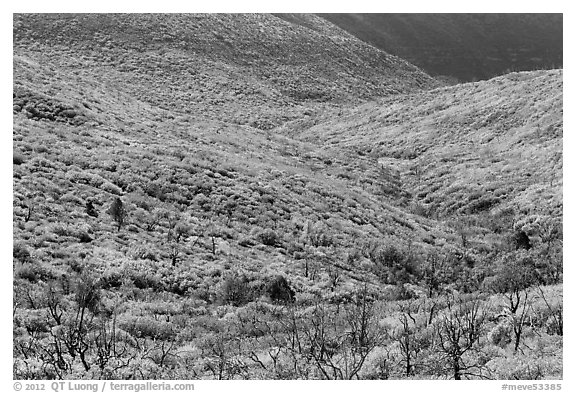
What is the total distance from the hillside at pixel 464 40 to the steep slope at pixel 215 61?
2966 cm

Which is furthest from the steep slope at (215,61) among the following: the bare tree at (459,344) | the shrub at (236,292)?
the bare tree at (459,344)

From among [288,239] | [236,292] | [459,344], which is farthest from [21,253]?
[459,344]

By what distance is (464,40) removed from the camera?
115938mm

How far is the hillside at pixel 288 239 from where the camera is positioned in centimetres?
812

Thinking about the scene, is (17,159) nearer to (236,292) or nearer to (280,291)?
(236,292)

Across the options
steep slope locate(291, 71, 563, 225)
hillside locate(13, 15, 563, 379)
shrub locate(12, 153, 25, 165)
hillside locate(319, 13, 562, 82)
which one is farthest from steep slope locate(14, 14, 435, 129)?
shrub locate(12, 153, 25, 165)

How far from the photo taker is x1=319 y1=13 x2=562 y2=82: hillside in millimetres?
105938

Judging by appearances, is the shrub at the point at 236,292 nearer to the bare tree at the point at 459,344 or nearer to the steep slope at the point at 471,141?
the bare tree at the point at 459,344

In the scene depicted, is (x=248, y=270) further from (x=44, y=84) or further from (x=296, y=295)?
(x=44, y=84)

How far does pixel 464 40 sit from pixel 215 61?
75.8 m

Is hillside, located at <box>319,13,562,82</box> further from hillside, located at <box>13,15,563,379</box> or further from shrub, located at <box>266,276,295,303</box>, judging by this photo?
shrub, located at <box>266,276,295,303</box>

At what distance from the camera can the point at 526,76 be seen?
46500 millimetres

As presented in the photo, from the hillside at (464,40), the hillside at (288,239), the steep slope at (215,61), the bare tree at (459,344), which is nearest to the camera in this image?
the bare tree at (459,344)

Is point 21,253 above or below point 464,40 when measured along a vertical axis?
below
